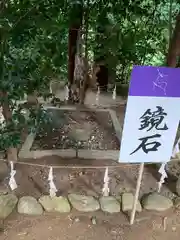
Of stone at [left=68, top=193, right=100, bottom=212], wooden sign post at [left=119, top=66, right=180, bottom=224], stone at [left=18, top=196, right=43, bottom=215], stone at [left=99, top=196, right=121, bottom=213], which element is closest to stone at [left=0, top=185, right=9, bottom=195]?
stone at [left=18, top=196, right=43, bottom=215]

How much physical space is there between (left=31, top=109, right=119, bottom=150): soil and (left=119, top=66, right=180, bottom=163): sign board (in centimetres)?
93

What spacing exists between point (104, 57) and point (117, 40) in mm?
963

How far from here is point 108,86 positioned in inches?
163

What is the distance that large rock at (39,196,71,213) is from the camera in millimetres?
1984

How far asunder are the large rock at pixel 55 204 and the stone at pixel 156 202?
0.54 meters

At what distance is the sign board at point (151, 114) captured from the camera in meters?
1.51

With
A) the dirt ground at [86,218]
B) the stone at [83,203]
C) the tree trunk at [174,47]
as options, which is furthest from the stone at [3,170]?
the tree trunk at [174,47]

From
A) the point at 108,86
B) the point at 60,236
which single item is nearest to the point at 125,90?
the point at 108,86

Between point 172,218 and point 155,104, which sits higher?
point 155,104

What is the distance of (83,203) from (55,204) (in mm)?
188

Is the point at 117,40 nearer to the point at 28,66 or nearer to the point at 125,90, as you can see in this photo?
the point at 28,66

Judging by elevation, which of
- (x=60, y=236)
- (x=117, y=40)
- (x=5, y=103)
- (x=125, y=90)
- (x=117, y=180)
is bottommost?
(x=60, y=236)

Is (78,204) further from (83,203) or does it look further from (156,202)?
(156,202)

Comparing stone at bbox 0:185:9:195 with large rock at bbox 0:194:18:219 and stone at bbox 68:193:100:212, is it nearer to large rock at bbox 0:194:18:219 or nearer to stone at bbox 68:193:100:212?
large rock at bbox 0:194:18:219
